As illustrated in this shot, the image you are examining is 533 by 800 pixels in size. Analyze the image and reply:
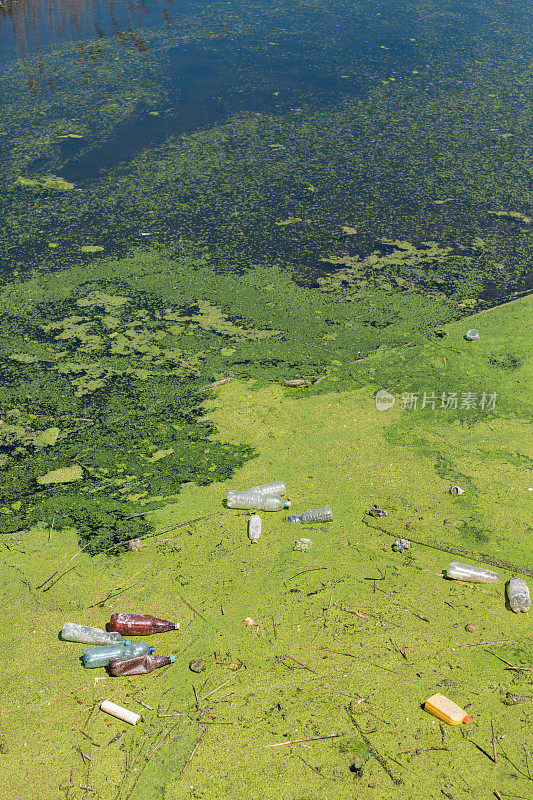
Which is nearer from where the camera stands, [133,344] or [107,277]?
[133,344]

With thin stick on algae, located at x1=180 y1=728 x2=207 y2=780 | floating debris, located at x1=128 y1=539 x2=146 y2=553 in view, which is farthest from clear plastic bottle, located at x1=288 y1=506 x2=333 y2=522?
thin stick on algae, located at x1=180 y1=728 x2=207 y2=780

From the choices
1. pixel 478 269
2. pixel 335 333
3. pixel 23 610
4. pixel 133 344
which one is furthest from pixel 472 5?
pixel 23 610

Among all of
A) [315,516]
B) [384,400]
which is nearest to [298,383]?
[384,400]

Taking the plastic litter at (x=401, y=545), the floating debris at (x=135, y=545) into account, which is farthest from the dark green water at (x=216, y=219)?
the plastic litter at (x=401, y=545)

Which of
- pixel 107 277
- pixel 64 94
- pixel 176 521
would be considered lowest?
pixel 176 521

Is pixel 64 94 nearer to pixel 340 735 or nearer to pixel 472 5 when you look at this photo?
pixel 472 5

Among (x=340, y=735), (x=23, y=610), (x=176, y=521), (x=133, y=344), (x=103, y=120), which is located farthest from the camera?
(x=103, y=120)

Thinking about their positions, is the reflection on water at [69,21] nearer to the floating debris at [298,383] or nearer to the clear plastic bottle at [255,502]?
the floating debris at [298,383]
